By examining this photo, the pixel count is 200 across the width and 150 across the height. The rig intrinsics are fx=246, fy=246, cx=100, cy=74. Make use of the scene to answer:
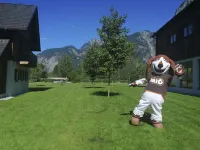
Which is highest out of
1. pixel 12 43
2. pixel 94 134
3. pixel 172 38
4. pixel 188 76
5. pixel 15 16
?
pixel 15 16

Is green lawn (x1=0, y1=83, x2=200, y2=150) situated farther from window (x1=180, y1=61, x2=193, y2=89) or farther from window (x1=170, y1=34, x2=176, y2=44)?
window (x1=170, y1=34, x2=176, y2=44)

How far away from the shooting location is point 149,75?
8.27 metres

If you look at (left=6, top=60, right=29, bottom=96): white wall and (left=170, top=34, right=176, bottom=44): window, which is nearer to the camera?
(left=6, top=60, right=29, bottom=96): white wall

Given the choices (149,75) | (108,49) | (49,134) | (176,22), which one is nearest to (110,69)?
(108,49)

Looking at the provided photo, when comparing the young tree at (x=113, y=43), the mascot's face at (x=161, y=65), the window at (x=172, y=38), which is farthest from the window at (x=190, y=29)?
the mascot's face at (x=161, y=65)

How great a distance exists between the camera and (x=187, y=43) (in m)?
A: 23.0

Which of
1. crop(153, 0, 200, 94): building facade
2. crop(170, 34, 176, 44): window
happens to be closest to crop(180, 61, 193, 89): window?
crop(153, 0, 200, 94): building facade

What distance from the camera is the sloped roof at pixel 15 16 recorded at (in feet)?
61.1

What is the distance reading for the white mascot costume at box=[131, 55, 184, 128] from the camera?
777 centimetres

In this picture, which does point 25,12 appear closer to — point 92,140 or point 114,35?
point 114,35

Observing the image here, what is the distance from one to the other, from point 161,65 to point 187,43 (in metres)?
16.5

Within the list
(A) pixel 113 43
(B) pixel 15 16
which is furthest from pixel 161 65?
(B) pixel 15 16

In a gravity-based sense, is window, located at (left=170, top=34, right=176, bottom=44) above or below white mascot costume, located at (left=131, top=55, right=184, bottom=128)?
above

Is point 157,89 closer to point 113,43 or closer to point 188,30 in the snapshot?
point 113,43
